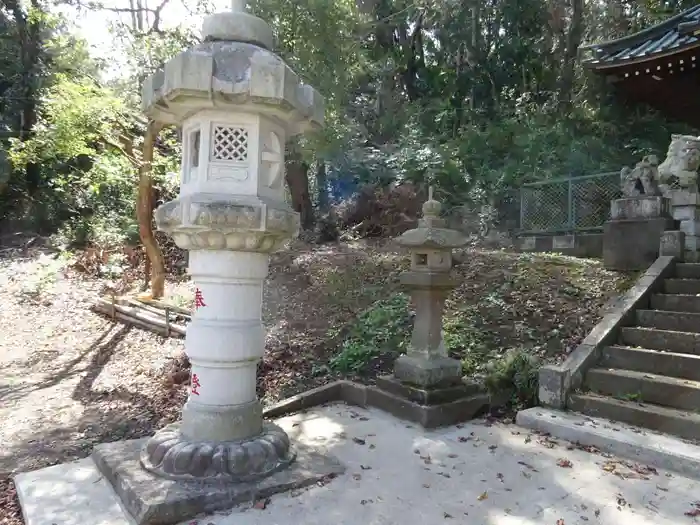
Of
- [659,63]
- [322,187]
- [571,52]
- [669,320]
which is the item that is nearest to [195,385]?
[669,320]

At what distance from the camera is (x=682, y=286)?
6.13 metres

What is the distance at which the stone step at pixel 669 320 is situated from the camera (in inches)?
213

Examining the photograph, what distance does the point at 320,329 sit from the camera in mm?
7797

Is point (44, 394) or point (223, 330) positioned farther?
point (44, 394)

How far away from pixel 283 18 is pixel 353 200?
666 cm

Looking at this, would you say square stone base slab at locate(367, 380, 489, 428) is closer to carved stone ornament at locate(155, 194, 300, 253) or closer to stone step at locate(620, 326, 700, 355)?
stone step at locate(620, 326, 700, 355)

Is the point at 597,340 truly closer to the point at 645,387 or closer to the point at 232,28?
the point at 645,387

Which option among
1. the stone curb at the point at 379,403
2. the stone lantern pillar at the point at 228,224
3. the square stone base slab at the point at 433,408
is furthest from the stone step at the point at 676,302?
the stone lantern pillar at the point at 228,224

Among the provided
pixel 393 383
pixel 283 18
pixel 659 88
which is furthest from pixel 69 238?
pixel 659 88

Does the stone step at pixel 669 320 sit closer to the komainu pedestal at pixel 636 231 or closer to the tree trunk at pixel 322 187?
the komainu pedestal at pixel 636 231

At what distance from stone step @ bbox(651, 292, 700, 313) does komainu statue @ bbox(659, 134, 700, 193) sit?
2025 mm

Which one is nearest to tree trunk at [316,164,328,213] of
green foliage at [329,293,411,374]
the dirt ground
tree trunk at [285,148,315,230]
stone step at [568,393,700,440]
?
tree trunk at [285,148,315,230]

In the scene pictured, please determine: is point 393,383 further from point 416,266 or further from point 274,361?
point 274,361

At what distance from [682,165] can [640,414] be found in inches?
176
